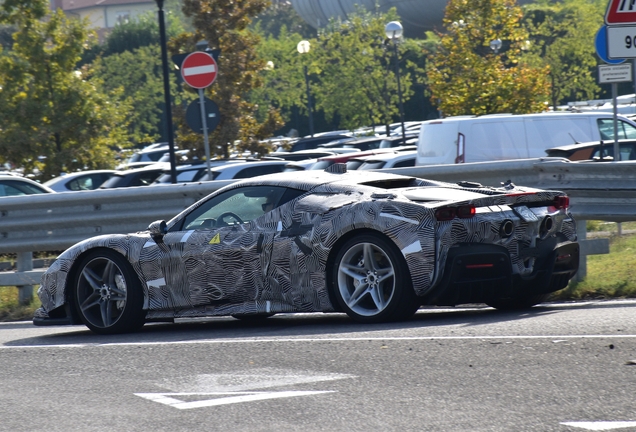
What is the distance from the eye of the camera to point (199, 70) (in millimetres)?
16578

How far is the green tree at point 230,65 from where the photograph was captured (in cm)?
2875

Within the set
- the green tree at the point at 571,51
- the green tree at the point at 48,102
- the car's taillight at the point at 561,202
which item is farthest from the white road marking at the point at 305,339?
the green tree at the point at 571,51

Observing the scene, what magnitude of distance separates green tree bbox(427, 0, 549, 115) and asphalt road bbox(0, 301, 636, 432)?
84.1 feet

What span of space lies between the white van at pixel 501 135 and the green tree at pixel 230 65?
8.57 meters

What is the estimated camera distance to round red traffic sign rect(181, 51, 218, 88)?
1650 cm

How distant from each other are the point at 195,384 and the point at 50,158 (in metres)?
20.8

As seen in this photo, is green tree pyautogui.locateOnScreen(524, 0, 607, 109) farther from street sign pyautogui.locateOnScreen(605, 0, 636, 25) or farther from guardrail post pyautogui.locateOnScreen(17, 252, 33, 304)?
guardrail post pyautogui.locateOnScreen(17, 252, 33, 304)

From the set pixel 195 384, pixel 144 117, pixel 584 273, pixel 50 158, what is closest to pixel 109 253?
pixel 195 384

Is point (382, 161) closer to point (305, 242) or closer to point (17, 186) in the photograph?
point (17, 186)

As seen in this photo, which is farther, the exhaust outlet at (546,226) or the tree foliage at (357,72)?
the tree foliage at (357,72)

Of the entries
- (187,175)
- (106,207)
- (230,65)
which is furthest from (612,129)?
(106,207)

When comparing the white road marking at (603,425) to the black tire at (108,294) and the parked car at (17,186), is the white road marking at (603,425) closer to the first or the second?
the black tire at (108,294)

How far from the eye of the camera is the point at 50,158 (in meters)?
26.0

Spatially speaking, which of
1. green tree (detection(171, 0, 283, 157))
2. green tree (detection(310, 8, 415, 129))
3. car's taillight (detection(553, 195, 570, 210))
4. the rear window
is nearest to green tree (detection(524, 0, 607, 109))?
green tree (detection(310, 8, 415, 129))
